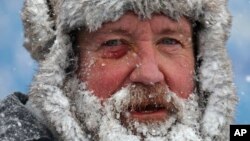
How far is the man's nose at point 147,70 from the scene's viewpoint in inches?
131

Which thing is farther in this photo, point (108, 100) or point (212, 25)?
point (212, 25)

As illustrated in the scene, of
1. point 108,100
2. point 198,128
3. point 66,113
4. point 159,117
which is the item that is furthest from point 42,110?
point 198,128

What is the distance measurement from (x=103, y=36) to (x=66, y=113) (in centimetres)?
44

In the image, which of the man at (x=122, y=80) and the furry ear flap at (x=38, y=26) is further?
the furry ear flap at (x=38, y=26)

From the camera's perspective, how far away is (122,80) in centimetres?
344

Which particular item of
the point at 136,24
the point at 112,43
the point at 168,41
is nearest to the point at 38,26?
the point at 112,43

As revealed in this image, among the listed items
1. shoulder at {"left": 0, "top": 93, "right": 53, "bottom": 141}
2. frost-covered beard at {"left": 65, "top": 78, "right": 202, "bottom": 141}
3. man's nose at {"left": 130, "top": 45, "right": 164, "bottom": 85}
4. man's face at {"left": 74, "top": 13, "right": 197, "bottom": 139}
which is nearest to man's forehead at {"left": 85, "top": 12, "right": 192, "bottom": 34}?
man's face at {"left": 74, "top": 13, "right": 197, "bottom": 139}

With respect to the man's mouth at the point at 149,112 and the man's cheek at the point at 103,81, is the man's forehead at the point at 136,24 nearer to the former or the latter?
the man's cheek at the point at 103,81

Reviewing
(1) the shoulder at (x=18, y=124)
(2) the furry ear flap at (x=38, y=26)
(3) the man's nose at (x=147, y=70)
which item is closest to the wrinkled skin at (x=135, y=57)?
(3) the man's nose at (x=147, y=70)

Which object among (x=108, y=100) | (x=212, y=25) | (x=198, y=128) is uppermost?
(x=212, y=25)

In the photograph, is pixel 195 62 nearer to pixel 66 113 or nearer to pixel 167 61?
pixel 167 61

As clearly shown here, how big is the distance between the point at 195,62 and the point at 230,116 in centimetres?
35

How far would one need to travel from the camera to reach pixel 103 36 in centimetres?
350

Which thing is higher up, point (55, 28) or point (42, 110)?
point (55, 28)
